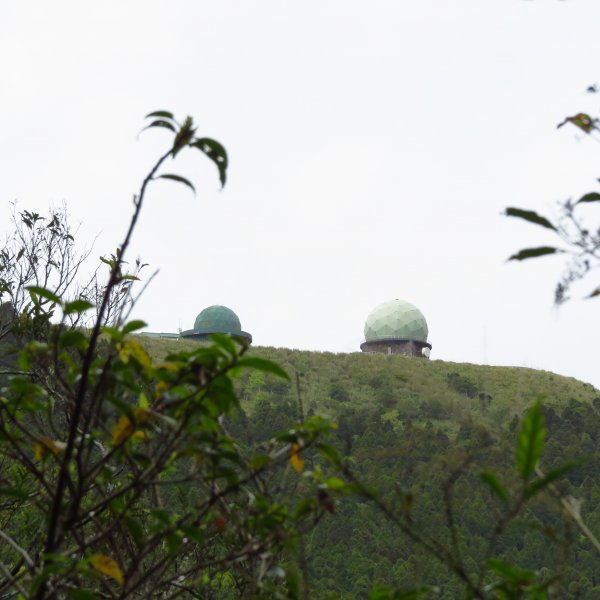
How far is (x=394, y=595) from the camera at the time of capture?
1614mm

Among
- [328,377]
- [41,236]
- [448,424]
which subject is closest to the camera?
[41,236]

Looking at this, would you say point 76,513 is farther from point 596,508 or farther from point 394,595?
point 596,508

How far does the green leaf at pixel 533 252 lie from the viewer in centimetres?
171

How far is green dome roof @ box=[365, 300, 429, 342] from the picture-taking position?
131 ft

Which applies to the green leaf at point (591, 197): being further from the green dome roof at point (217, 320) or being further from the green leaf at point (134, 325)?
the green dome roof at point (217, 320)

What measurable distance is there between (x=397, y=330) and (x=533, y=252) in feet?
129

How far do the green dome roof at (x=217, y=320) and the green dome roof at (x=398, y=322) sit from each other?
21.6 feet

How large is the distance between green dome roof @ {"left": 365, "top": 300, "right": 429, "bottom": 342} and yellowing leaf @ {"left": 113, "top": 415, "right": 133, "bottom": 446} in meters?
38.3

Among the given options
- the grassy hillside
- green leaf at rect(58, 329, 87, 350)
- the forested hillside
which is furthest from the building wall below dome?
green leaf at rect(58, 329, 87, 350)

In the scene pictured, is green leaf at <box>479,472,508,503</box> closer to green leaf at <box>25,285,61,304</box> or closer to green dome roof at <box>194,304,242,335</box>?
green leaf at <box>25,285,61,304</box>

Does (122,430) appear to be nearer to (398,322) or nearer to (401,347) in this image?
(398,322)

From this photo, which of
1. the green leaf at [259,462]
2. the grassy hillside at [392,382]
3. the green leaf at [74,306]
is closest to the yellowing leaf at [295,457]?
the green leaf at [259,462]

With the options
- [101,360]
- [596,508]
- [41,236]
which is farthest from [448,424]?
[101,360]

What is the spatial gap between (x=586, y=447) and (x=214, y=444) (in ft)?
92.6
